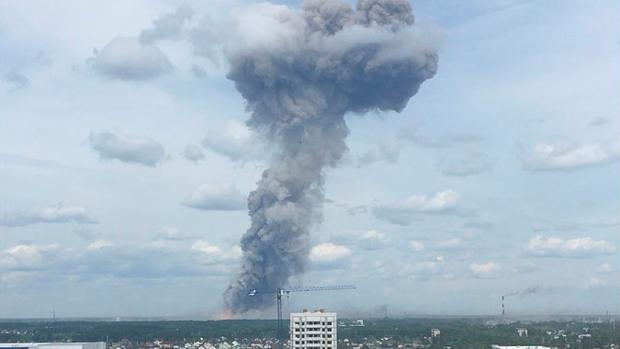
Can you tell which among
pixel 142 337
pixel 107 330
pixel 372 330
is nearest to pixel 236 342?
pixel 142 337

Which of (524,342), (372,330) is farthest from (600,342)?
(372,330)

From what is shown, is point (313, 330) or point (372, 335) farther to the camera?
point (372, 335)

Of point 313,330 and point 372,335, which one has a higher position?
point 313,330

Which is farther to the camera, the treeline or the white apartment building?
the treeline

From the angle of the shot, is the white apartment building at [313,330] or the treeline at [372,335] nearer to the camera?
the white apartment building at [313,330]

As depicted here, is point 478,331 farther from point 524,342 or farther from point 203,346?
point 203,346

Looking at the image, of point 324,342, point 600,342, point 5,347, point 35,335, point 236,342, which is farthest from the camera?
point 35,335

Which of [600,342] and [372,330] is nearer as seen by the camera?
[600,342]

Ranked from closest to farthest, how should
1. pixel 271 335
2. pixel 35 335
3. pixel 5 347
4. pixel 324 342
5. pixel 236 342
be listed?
pixel 324 342 < pixel 5 347 < pixel 236 342 < pixel 271 335 < pixel 35 335
